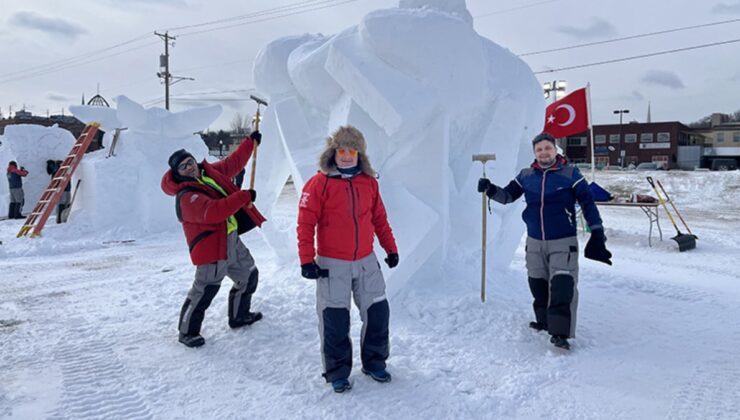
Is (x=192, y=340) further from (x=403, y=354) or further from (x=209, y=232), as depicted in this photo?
(x=403, y=354)

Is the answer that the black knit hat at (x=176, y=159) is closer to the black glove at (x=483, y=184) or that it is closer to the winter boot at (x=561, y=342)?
the black glove at (x=483, y=184)

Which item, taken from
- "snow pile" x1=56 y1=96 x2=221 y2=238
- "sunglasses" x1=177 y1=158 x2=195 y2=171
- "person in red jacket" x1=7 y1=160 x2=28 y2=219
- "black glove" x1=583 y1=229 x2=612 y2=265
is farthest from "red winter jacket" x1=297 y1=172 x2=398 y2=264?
"person in red jacket" x1=7 y1=160 x2=28 y2=219

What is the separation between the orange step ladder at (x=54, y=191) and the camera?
10094 millimetres

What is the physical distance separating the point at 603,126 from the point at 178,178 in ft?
185

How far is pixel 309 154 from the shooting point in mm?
5859

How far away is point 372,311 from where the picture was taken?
126 inches

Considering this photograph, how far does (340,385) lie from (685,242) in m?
7.89

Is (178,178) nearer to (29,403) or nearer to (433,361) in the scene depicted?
(29,403)

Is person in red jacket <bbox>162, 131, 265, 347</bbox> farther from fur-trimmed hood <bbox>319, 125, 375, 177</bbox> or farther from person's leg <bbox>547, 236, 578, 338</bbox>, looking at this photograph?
person's leg <bbox>547, 236, 578, 338</bbox>

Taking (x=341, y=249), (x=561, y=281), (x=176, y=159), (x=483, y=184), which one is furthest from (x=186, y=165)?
(x=561, y=281)

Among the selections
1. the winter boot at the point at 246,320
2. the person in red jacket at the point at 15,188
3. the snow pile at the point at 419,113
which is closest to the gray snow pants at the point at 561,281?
the snow pile at the point at 419,113

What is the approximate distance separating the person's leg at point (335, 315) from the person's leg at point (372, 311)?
0.09 metres

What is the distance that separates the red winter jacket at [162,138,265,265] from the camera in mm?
3588

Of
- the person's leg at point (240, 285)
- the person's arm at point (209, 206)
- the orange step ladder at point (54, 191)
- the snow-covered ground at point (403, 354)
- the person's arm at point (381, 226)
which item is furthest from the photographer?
the orange step ladder at point (54, 191)
